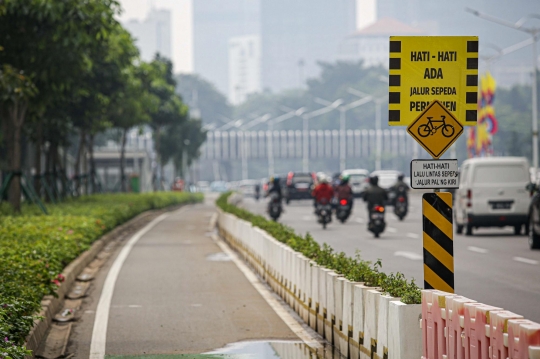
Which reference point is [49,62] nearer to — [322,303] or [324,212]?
[324,212]

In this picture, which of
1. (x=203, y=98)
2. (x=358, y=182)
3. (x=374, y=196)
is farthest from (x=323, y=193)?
(x=203, y=98)

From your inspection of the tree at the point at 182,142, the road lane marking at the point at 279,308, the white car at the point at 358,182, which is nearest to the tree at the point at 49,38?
the road lane marking at the point at 279,308

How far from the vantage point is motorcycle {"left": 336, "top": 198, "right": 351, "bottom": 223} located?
123ft

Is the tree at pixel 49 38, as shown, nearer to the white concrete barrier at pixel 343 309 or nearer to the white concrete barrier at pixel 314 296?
the white concrete barrier at pixel 343 309

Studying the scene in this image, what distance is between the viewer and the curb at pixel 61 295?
1112 cm

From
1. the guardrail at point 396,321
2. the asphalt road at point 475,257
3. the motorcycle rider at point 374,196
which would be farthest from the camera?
the motorcycle rider at point 374,196

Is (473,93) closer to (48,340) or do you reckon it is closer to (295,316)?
(295,316)

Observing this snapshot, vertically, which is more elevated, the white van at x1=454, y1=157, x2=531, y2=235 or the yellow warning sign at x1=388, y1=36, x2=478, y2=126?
the yellow warning sign at x1=388, y1=36, x2=478, y2=126

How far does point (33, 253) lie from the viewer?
1516 cm

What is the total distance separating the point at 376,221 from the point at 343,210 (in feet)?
26.9

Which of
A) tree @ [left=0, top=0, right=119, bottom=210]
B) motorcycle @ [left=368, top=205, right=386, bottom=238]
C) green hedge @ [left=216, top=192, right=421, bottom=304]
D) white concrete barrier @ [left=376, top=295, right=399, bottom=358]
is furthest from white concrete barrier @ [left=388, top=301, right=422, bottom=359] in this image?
motorcycle @ [left=368, top=205, right=386, bottom=238]

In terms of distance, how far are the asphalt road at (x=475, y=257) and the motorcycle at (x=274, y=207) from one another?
6.79 feet

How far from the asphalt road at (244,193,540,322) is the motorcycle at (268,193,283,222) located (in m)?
2.07

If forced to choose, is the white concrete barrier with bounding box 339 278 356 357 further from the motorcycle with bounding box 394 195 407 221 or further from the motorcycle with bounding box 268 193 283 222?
the motorcycle with bounding box 268 193 283 222
